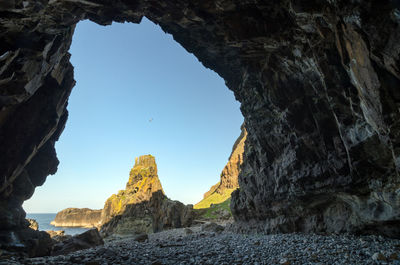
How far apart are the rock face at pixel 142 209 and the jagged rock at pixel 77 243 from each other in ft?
83.0

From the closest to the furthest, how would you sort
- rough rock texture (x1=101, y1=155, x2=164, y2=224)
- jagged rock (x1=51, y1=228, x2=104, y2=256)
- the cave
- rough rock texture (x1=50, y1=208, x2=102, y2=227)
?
the cave, jagged rock (x1=51, y1=228, x2=104, y2=256), rough rock texture (x1=101, y1=155, x2=164, y2=224), rough rock texture (x1=50, y1=208, x2=102, y2=227)

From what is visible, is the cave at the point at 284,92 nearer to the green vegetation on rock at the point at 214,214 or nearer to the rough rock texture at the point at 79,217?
the green vegetation on rock at the point at 214,214

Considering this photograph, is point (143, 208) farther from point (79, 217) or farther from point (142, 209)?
point (79, 217)

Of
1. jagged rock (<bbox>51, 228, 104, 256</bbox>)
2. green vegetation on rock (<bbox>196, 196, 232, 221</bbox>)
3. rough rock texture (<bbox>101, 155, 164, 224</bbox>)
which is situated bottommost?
green vegetation on rock (<bbox>196, 196, 232, 221</bbox>)

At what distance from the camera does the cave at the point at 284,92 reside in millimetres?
8570

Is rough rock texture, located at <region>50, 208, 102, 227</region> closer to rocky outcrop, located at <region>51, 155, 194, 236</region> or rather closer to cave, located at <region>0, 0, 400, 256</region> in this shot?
rocky outcrop, located at <region>51, 155, 194, 236</region>

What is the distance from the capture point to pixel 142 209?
49500 millimetres

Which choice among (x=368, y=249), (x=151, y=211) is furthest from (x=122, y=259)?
(x=151, y=211)

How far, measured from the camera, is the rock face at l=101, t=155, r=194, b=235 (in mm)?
47375

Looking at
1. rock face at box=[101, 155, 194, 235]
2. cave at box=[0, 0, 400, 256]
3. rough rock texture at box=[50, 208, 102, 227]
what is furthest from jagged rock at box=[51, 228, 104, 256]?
rough rock texture at box=[50, 208, 102, 227]

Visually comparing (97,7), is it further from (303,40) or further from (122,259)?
(122,259)

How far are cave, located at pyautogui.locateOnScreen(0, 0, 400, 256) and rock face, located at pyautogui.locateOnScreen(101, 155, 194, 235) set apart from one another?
26742 mm

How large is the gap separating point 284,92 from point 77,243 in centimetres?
2596

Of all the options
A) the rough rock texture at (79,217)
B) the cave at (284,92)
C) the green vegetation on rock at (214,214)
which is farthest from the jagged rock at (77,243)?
the rough rock texture at (79,217)
